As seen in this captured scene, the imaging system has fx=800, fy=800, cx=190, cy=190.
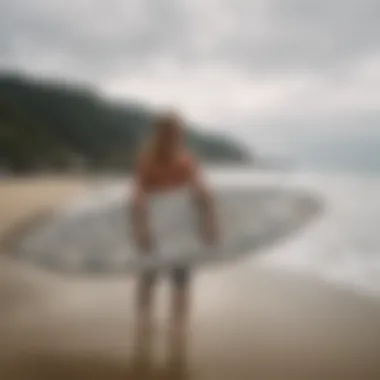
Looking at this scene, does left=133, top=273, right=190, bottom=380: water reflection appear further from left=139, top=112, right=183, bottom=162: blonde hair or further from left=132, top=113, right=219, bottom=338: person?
left=139, top=112, right=183, bottom=162: blonde hair

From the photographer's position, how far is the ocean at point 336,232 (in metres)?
1.63

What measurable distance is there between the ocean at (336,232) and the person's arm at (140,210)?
0.52ft

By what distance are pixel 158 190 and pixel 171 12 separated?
38 cm

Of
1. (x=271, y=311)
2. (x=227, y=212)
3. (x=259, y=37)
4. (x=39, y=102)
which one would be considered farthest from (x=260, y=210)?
(x=39, y=102)

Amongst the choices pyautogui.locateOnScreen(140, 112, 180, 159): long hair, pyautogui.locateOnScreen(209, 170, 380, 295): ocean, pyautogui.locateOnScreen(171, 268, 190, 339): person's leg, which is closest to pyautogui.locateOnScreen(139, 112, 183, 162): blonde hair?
pyautogui.locateOnScreen(140, 112, 180, 159): long hair

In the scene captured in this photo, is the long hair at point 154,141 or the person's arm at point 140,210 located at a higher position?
the long hair at point 154,141

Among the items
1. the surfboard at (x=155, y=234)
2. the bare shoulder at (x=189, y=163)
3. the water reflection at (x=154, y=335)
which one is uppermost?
the bare shoulder at (x=189, y=163)

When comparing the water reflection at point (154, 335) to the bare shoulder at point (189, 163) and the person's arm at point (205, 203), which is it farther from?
the bare shoulder at point (189, 163)

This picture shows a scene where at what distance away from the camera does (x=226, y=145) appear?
1.69m

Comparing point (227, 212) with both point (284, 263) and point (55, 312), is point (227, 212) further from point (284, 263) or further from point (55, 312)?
point (55, 312)

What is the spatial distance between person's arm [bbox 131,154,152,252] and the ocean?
0.52 feet

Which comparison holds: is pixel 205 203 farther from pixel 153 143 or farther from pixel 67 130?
pixel 67 130

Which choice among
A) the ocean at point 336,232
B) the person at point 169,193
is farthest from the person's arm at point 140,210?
the ocean at point 336,232

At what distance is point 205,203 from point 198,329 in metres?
0.26
